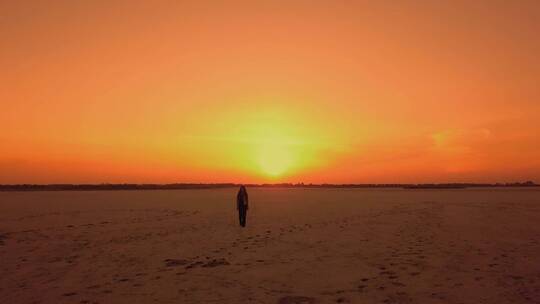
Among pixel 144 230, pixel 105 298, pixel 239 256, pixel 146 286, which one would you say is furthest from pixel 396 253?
pixel 144 230

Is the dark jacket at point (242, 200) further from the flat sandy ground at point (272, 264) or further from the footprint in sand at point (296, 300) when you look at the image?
the footprint in sand at point (296, 300)

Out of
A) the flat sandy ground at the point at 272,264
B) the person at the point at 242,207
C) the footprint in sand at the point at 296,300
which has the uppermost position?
the person at the point at 242,207

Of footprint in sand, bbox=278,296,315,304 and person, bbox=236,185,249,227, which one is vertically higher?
person, bbox=236,185,249,227

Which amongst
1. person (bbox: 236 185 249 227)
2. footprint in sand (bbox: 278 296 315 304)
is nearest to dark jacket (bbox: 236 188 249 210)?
person (bbox: 236 185 249 227)

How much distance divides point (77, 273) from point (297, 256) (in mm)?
5975

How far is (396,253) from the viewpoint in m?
13.9

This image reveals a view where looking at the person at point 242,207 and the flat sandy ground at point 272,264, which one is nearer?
the flat sandy ground at point 272,264

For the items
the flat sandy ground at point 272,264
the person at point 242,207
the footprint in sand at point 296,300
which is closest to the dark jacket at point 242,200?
the person at point 242,207

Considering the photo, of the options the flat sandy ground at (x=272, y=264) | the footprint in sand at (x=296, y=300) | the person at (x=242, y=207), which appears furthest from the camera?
the person at (x=242, y=207)

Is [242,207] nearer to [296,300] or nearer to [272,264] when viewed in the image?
[272,264]

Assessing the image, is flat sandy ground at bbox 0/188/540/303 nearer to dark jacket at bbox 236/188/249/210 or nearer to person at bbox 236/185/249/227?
person at bbox 236/185/249/227

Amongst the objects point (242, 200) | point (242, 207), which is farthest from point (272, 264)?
point (242, 200)

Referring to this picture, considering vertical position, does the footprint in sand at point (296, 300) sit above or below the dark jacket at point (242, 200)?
below

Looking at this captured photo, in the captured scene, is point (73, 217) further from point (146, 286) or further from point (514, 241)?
point (514, 241)
